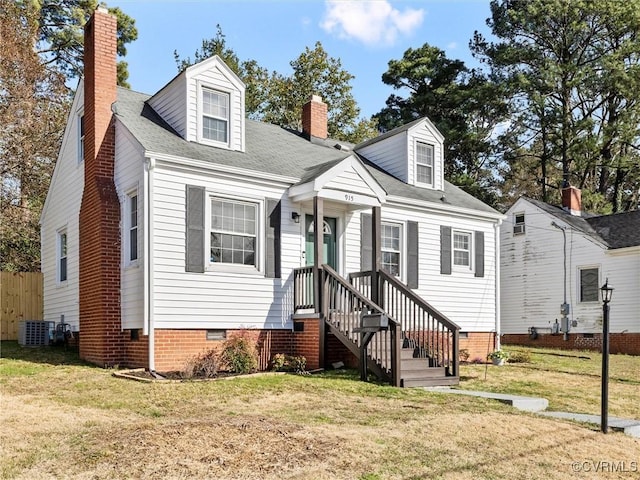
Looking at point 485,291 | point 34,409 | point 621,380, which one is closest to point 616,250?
point 485,291

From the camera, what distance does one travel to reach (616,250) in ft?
73.4

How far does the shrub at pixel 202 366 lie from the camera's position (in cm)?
1147

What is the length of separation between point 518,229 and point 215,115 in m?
15.9

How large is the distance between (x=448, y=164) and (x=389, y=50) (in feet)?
23.3

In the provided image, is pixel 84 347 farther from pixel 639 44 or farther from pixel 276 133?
pixel 639 44

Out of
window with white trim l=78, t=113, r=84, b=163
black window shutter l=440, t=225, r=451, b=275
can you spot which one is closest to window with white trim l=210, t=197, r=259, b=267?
window with white trim l=78, t=113, r=84, b=163

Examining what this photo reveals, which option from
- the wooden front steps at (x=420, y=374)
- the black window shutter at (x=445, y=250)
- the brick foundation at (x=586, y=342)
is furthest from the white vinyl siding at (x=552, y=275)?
the wooden front steps at (x=420, y=374)

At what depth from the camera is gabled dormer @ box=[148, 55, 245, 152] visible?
13539 mm

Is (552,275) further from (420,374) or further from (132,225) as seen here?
(132,225)

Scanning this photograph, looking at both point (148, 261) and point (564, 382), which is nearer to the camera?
point (148, 261)

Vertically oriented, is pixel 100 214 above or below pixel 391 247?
above

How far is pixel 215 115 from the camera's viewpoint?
13977 mm

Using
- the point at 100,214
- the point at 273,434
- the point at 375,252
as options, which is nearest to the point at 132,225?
the point at 100,214

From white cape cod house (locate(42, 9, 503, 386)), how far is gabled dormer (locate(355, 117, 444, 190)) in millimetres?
1346
